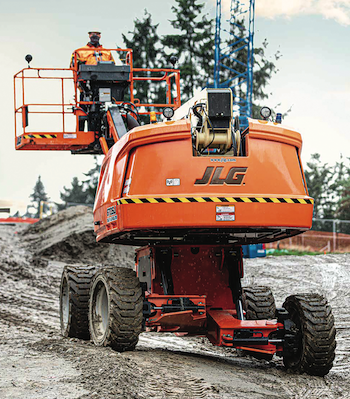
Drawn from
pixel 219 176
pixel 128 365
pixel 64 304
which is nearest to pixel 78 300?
pixel 64 304

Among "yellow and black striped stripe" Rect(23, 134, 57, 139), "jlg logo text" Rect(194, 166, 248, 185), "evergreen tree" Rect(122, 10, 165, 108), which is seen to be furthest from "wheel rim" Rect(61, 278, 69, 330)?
"evergreen tree" Rect(122, 10, 165, 108)

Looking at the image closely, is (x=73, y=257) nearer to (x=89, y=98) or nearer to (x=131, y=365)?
(x=89, y=98)

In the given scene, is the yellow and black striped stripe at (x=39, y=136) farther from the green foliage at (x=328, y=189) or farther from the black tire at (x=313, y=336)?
the green foliage at (x=328, y=189)

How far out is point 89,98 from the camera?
11.7 metres

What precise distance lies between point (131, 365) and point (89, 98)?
5.93 metres

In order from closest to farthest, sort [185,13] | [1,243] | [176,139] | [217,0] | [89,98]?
1. [176,139]
2. [89,98]
3. [1,243]
4. [217,0]
5. [185,13]

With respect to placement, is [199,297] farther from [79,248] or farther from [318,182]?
[318,182]

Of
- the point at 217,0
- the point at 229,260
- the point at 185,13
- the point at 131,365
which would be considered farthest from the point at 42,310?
the point at 185,13

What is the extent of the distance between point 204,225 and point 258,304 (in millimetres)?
2584

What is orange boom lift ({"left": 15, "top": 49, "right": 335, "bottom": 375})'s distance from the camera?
746cm

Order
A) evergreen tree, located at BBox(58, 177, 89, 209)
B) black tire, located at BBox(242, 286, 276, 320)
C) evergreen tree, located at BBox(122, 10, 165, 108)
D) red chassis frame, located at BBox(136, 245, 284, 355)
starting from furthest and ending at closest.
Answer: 1. evergreen tree, located at BBox(58, 177, 89, 209)
2. evergreen tree, located at BBox(122, 10, 165, 108)
3. black tire, located at BBox(242, 286, 276, 320)
4. red chassis frame, located at BBox(136, 245, 284, 355)

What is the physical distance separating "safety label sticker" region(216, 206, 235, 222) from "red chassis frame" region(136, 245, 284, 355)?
1.36 meters

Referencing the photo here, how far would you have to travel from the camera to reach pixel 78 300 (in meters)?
9.80

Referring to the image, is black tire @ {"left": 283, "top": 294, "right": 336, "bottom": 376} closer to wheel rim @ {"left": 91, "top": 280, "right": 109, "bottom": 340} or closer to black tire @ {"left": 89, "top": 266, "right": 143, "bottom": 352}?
black tire @ {"left": 89, "top": 266, "right": 143, "bottom": 352}
